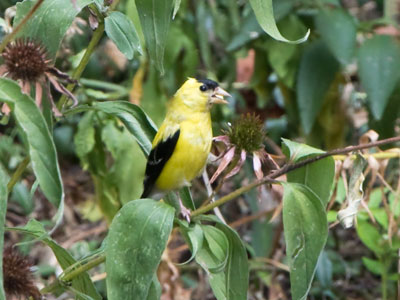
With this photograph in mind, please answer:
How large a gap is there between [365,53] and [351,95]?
76 cm

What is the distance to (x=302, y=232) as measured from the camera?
65.7 inches

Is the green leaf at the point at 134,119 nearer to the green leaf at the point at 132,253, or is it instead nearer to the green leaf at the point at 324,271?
the green leaf at the point at 132,253

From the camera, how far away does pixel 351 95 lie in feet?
13.2

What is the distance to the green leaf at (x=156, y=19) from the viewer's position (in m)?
1.66

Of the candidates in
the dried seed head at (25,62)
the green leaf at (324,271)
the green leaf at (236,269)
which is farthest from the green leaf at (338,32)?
the dried seed head at (25,62)

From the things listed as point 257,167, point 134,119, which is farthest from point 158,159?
point 257,167

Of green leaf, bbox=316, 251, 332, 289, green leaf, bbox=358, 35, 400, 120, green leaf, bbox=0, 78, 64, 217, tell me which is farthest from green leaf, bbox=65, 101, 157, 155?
green leaf, bbox=316, 251, 332, 289

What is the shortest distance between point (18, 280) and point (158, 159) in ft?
1.61

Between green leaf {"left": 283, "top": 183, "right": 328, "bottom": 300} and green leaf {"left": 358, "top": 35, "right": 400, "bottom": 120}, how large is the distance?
1.54m

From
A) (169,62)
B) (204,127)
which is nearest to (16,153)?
(169,62)

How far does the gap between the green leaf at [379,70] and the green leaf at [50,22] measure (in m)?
1.75

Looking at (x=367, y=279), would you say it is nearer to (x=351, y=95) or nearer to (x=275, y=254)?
(x=275, y=254)

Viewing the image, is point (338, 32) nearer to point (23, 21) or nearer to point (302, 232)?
point (302, 232)

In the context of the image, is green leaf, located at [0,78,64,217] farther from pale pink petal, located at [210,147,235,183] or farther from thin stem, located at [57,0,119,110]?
pale pink petal, located at [210,147,235,183]
